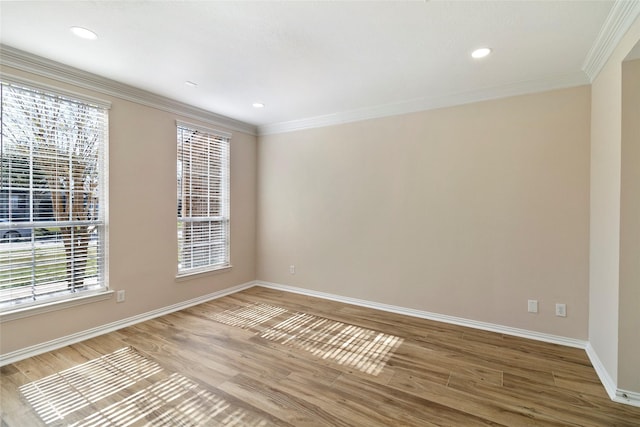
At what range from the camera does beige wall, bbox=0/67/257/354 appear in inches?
114

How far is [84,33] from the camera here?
224 cm

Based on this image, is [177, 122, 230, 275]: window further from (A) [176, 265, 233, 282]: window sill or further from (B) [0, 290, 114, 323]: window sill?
(B) [0, 290, 114, 323]: window sill

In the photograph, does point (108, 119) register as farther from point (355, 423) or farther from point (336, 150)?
point (355, 423)

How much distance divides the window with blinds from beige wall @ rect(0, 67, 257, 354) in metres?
0.13

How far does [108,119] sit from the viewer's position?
3109 millimetres

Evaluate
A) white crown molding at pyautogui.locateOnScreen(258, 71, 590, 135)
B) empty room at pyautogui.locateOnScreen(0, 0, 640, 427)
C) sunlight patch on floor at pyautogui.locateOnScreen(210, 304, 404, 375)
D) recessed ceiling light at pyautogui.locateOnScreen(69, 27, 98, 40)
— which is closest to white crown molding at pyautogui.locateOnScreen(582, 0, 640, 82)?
empty room at pyautogui.locateOnScreen(0, 0, 640, 427)

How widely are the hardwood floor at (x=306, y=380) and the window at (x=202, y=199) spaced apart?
1.05 m

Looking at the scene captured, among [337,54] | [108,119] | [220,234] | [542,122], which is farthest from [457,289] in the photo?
[108,119]

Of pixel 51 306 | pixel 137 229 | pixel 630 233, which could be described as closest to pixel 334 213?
pixel 137 229

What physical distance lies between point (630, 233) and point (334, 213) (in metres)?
2.96

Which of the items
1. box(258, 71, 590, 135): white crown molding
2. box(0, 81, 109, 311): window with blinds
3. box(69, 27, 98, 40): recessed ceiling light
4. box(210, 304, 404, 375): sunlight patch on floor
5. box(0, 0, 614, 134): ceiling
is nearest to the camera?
box(0, 0, 614, 134): ceiling

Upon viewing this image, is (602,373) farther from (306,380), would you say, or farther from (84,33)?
(84,33)

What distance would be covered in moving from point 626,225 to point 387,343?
6.88ft

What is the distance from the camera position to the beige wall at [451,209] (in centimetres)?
291
